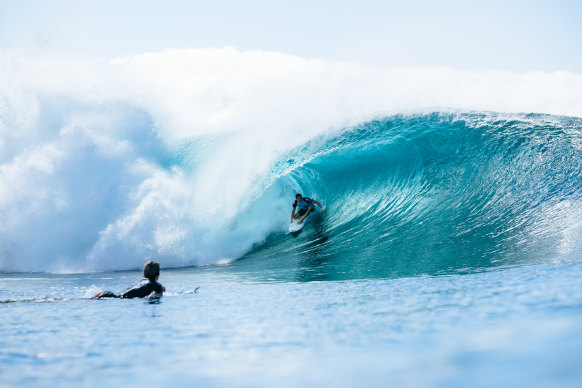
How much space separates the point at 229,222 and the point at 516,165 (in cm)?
705

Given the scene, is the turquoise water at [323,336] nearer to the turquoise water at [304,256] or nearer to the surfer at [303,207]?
the turquoise water at [304,256]

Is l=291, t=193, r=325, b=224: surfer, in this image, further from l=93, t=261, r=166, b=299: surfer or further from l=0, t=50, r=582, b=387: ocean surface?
l=93, t=261, r=166, b=299: surfer

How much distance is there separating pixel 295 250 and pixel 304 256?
2.21 ft

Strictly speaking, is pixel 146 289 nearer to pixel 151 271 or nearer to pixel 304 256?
pixel 151 271

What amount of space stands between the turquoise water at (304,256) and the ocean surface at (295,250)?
0.03m

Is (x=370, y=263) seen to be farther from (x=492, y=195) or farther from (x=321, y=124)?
(x=321, y=124)

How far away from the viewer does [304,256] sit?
10.2 m

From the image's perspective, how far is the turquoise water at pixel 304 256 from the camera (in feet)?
10.3

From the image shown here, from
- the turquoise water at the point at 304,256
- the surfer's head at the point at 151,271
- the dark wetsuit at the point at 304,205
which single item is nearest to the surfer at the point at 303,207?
the dark wetsuit at the point at 304,205

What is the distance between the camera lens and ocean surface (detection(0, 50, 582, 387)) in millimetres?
3153

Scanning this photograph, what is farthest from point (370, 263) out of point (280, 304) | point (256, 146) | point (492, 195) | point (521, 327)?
point (256, 146)

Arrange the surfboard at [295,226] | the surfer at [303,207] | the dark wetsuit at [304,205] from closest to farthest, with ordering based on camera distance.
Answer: the surfboard at [295,226]
the surfer at [303,207]
the dark wetsuit at [304,205]

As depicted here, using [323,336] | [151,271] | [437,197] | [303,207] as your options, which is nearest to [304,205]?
[303,207]

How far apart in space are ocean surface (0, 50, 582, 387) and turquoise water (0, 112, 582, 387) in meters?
0.03
